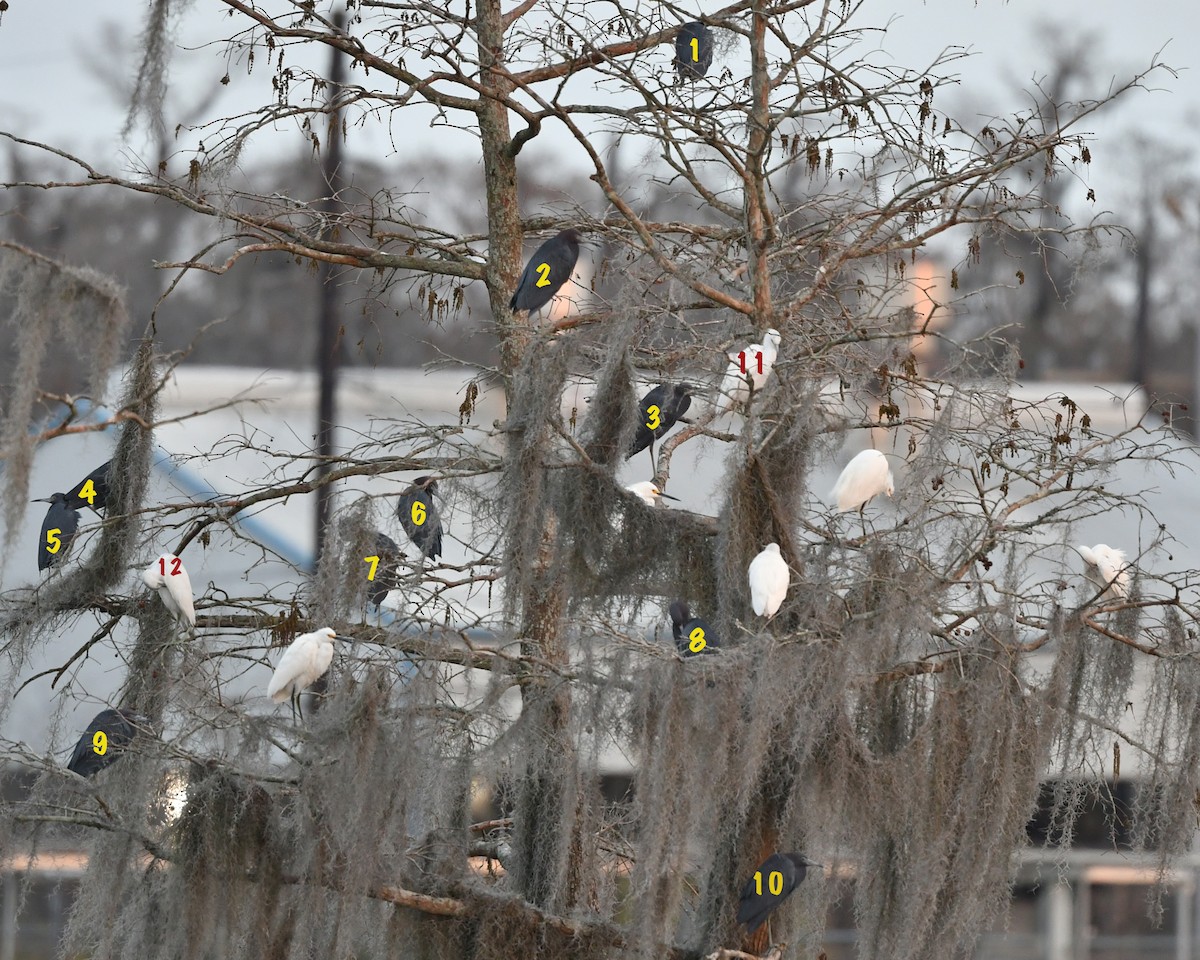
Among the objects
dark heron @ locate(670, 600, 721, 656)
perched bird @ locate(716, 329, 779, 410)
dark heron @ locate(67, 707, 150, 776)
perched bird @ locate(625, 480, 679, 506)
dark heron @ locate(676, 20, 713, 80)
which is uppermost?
dark heron @ locate(676, 20, 713, 80)

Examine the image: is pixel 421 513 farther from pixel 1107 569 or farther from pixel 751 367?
pixel 1107 569

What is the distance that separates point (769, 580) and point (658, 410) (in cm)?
66

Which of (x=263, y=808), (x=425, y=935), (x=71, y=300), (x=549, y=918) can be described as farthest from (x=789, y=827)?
→ (x=71, y=300)

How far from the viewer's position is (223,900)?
4.46m

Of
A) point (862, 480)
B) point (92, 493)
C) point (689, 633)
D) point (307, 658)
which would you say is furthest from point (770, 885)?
point (92, 493)

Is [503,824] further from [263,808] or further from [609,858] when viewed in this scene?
[263,808]

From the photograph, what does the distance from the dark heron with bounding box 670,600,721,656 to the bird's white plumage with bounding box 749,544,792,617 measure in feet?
0.47

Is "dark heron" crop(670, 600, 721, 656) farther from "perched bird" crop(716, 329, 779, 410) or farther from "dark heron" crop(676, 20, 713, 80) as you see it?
"dark heron" crop(676, 20, 713, 80)

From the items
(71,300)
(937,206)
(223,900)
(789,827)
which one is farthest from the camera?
(71,300)

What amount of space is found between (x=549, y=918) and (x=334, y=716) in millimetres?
770

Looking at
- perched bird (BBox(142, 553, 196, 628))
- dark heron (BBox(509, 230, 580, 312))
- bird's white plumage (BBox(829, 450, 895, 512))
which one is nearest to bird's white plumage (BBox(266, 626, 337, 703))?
perched bird (BBox(142, 553, 196, 628))

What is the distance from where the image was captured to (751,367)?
4270mm

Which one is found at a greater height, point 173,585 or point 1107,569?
point 1107,569

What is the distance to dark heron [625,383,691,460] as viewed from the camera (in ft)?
14.9
